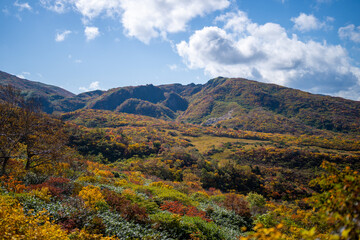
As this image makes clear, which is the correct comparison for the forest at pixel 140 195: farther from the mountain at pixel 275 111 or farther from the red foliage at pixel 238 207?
the mountain at pixel 275 111

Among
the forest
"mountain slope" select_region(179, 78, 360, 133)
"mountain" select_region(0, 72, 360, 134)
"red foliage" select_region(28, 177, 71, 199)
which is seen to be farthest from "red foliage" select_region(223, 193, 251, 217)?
"mountain slope" select_region(179, 78, 360, 133)

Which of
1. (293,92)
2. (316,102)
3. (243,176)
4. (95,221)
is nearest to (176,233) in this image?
(95,221)

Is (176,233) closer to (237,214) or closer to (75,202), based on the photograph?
(75,202)

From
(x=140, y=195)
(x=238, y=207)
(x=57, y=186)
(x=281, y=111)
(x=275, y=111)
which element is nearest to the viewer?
(x=57, y=186)

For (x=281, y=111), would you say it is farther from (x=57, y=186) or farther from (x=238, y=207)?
(x=57, y=186)

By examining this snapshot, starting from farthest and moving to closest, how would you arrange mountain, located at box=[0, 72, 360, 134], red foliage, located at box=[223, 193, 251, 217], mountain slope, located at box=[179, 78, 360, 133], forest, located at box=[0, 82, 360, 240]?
mountain slope, located at box=[179, 78, 360, 133], mountain, located at box=[0, 72, 360, 134], red foliage, located at box=[223, 193, 251, 217], forest, located at box=[0, 82, 360, 240]

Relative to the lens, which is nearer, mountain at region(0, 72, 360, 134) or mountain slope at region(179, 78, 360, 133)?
mountain at region(0, 72, 360, 134)

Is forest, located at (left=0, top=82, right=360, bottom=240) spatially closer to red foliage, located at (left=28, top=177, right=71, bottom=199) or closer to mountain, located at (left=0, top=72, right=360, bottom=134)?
red foliage, located at (left=28, top=177, right=71, bottom=199)

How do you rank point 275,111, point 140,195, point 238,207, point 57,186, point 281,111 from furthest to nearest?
point 275,111
point 281,111
point 238,207
point 140,195
point 57,186

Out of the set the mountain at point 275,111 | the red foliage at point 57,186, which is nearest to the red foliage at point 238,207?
the red foliage at point 57,186

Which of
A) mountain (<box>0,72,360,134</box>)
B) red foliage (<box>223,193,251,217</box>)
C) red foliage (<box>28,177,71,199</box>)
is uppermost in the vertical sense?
mountain (<box>0,72,360,134</box>)

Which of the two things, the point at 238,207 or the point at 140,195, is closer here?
the point at 140,195

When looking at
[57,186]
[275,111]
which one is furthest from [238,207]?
[275,111]

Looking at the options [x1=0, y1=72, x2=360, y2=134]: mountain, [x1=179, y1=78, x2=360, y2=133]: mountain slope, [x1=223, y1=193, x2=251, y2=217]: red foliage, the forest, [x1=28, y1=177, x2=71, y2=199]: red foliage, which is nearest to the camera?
the forest
